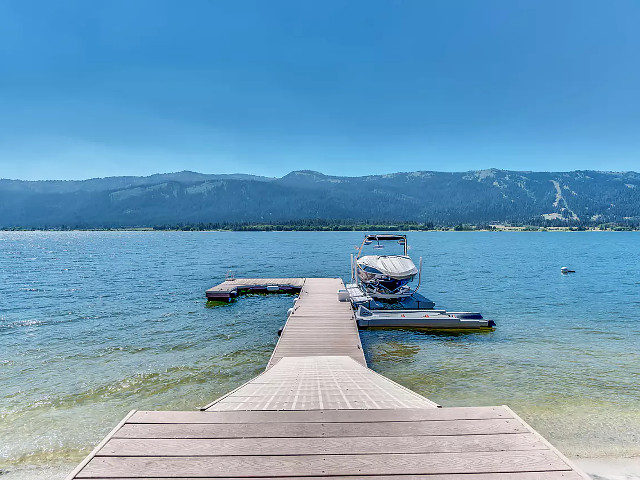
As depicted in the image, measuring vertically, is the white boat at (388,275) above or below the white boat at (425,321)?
above

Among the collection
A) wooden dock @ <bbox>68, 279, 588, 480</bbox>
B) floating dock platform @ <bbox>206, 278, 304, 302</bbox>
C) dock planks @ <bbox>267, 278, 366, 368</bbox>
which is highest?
wooden dock @ <bbox>68, 279, 588, 480</bbox>

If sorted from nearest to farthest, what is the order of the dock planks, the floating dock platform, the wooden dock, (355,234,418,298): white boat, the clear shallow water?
the wooden dock
the clear shallow water
the dock planks
(355,234,418,298): white boat
the floating dock platform

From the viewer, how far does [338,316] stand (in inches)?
846

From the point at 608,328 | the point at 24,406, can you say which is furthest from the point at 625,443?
the point at 24,406

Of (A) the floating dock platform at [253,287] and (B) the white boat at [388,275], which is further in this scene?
(A) the floating dock platform at [253,287]

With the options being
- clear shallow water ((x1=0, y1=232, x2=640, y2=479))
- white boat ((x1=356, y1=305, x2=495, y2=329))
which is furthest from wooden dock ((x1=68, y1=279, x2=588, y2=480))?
white boat ((x1=356, y1=305, x2=495, y2=329))

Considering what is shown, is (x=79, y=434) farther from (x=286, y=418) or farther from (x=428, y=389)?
(x=428, y=389)

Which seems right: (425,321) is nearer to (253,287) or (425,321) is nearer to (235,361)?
(235,361)

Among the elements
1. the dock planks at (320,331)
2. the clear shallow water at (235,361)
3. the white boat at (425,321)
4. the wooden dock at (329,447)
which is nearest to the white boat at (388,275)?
the dock planks at (320,331)

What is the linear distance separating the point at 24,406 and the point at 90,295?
25.3 meters

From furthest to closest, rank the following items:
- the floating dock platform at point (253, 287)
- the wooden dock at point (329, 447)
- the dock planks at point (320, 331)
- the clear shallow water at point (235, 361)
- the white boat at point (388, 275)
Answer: the floating dock platform at point (253, 287) → the white boat at point (388, 275) → the dock planks at point (320, 331) → the clear shallow water at point (235, 361) → the wooden dock at point (329, 447)

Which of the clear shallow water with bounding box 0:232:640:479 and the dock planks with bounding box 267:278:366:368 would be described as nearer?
the clear shallow water with bounding box 0:232:640:479

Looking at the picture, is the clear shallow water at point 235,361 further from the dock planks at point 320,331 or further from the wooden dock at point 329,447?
the wooden dock at point 329,447

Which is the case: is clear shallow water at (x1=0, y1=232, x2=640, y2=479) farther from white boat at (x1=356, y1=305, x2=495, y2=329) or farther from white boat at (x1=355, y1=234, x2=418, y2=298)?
white boat at (x1=355, y1=234, x2=418, y2=298)
